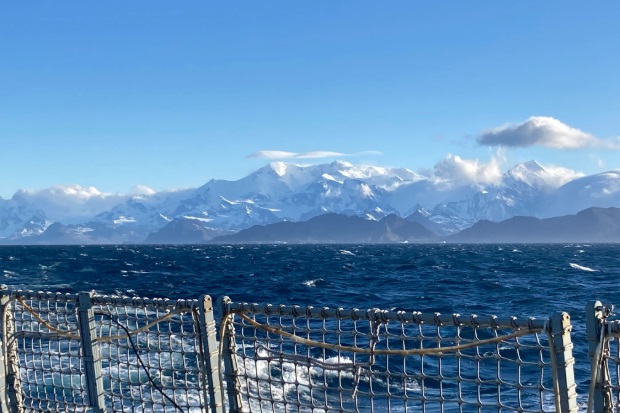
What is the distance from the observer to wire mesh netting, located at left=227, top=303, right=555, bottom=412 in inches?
171

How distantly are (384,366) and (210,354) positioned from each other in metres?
12.4

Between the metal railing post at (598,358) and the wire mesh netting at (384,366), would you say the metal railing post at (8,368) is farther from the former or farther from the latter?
the metal railing post at (598,358)

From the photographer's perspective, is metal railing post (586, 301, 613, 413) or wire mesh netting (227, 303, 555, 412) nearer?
metal railing post (586, 301, 613, 413)

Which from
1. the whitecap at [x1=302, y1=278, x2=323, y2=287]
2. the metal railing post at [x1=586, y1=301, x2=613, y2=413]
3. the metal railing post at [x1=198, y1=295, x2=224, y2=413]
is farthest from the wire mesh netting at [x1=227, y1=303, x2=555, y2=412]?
the whitecap at [x1=302, y1=278, x2=323, y2=287]

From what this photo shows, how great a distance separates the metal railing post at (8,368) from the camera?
6375 mm

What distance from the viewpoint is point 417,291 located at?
4006 cm

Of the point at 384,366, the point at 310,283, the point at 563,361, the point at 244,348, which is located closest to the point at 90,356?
the point at 244,348

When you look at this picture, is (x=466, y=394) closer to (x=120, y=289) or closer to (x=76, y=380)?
(x=76, y=380)

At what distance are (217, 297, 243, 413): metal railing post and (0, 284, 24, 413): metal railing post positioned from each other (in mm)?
2367

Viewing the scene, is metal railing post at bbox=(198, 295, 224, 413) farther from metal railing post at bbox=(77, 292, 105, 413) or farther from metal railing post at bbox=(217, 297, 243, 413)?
metal railing post at bbox=(77, 292, 105, 413)

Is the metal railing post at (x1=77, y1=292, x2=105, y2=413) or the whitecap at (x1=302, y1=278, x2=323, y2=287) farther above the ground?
the metal railing post at (x1=77, y1=292, x2=105, y2=413)

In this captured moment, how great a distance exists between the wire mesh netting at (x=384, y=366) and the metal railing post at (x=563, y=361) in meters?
0.10

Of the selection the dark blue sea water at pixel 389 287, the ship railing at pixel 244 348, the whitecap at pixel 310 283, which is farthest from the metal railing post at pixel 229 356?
the whitecap at pixel 310 283

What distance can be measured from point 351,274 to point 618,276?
19.1 meters
